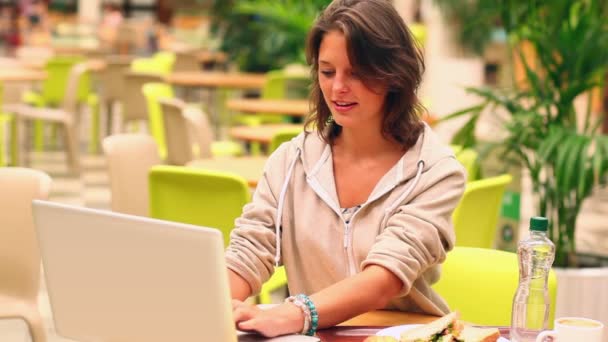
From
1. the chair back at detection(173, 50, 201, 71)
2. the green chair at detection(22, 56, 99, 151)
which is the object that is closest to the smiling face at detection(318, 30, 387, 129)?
the green chair at detection(22, 56, 99, 151)

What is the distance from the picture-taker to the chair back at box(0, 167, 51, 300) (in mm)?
3209

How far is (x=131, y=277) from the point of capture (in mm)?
1730

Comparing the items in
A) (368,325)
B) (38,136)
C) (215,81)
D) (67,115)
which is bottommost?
(38,136)

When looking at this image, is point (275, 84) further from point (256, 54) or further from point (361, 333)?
point (361, 333)

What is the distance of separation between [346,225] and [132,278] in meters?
0.64

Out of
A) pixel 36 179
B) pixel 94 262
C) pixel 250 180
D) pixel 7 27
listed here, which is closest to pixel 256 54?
pixel 250 180

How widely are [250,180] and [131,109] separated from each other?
16.9 feet

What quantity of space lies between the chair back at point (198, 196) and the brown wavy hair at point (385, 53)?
4.48 feet

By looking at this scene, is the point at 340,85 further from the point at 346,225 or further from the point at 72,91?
the point at 72,91

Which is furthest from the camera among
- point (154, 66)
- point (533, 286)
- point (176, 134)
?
point (154, 66)

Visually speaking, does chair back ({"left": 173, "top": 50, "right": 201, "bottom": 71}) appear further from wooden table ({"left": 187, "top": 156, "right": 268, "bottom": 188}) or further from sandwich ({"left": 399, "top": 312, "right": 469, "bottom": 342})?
sandwich ({"left": 399, "top": 312, "right": 469, "bottom": 342})

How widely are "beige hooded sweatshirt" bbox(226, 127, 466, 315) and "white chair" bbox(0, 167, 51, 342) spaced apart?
108cm

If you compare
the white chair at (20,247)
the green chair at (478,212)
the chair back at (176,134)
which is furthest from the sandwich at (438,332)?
the chair back at (176,134)

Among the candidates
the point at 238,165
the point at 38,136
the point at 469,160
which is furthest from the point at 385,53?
the point at 38,136
